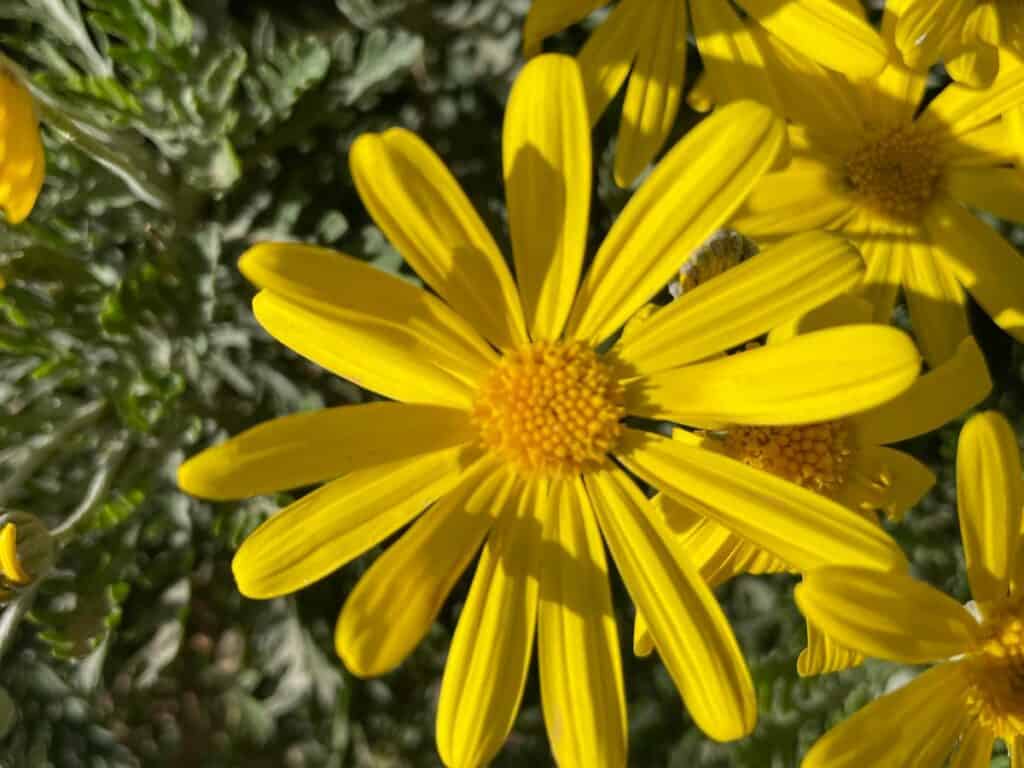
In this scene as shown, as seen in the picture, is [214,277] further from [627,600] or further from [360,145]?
[627,600]

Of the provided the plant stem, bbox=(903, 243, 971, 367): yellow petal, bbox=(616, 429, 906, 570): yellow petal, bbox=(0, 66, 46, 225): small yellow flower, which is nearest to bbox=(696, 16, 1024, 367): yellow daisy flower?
bbox=(903, 243, 971, 367): yellow petal

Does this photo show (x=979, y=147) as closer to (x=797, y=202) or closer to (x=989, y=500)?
(x=797, y=202)

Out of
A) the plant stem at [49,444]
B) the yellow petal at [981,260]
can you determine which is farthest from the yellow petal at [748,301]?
the plant stem at [49,444]

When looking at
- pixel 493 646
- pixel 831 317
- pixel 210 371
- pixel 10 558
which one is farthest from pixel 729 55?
pixel 10 558

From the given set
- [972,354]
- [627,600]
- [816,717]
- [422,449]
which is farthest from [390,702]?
[972,354]

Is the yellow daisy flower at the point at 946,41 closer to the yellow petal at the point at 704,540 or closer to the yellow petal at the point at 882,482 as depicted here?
the yellow petal at the point at 882,482

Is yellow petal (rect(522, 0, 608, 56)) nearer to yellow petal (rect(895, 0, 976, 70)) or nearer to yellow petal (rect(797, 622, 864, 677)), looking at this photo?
yellow petal (rect(895, 0, 976, 70))
